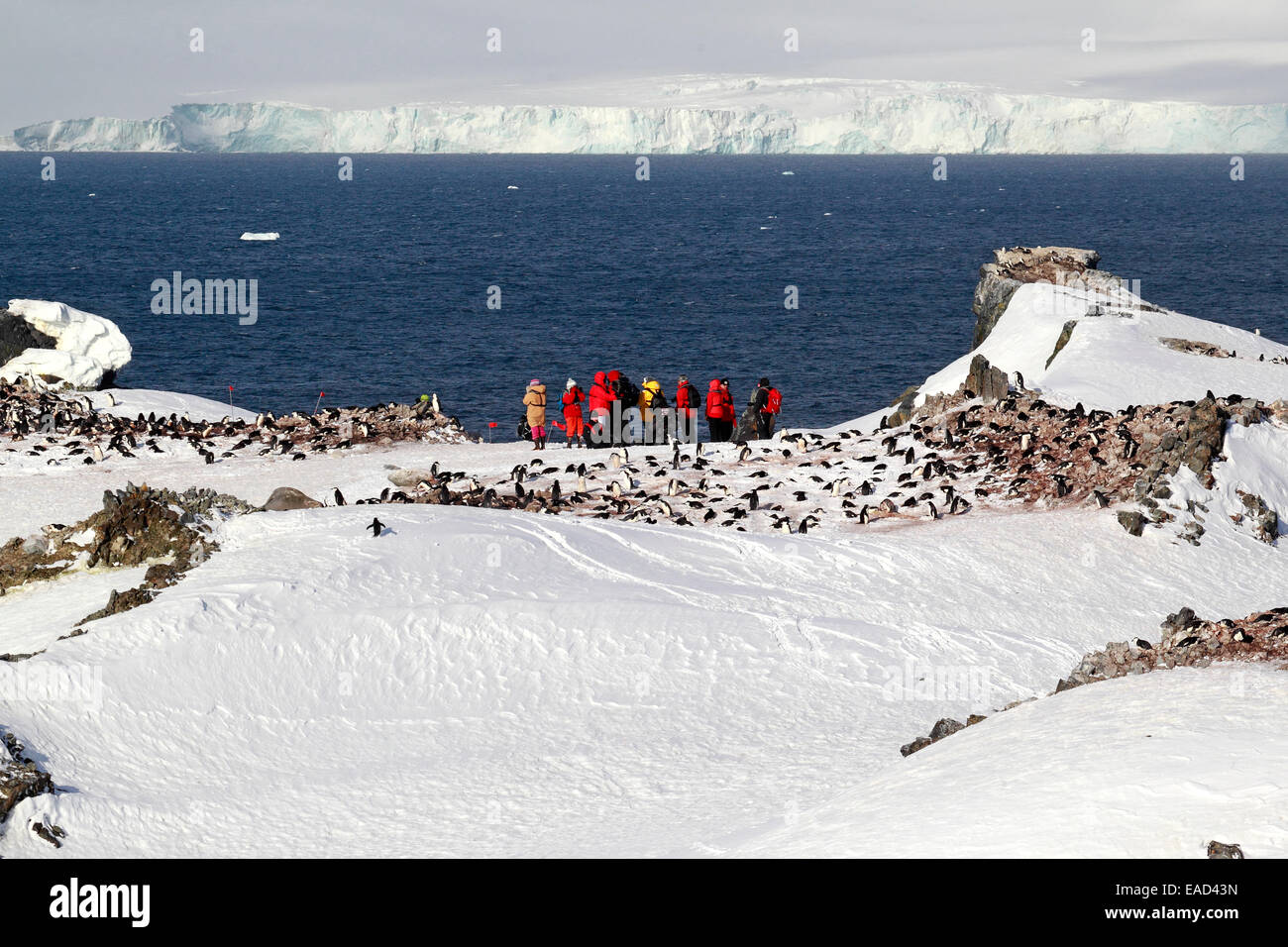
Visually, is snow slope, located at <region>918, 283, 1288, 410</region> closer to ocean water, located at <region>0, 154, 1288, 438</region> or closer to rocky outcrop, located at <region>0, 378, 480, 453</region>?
rocky outcrop, located at <region>0, 378, 480, 453</region>

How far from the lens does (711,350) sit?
6850cm

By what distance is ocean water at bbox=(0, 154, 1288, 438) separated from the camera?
62.7 meters

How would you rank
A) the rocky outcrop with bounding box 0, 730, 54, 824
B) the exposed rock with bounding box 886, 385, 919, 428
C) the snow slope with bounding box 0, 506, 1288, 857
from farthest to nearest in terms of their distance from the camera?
1. the exposed rock with bounding box 886, 385, 919, 428
2. the snow slope with bounding box 0, 506, 1288, 857
3. the rocky outcrop with bounding box 0, 730, 54, 824

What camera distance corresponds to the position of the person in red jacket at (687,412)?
95.2 ft

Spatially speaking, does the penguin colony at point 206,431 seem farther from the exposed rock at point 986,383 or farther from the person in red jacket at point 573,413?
the exposed rock at point 986,383

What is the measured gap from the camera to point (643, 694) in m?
14.0

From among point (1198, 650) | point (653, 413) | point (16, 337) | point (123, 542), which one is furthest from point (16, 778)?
point (16, 337)

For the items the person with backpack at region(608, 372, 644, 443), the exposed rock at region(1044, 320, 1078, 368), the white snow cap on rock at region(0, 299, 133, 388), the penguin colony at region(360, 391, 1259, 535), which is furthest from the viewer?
the white snow cap on rock at region(0, 299, 133, 388)

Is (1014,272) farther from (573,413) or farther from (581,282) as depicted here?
(581,282)

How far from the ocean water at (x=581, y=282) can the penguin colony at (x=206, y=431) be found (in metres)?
20.6

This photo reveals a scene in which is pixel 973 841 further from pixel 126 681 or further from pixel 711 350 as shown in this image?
pixel 711 350

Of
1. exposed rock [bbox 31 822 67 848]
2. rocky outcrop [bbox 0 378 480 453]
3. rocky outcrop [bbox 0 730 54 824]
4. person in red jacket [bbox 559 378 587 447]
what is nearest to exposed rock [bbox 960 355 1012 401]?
person in red jacket [bbox 559 378 587 447]

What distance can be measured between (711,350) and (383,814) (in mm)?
58346
